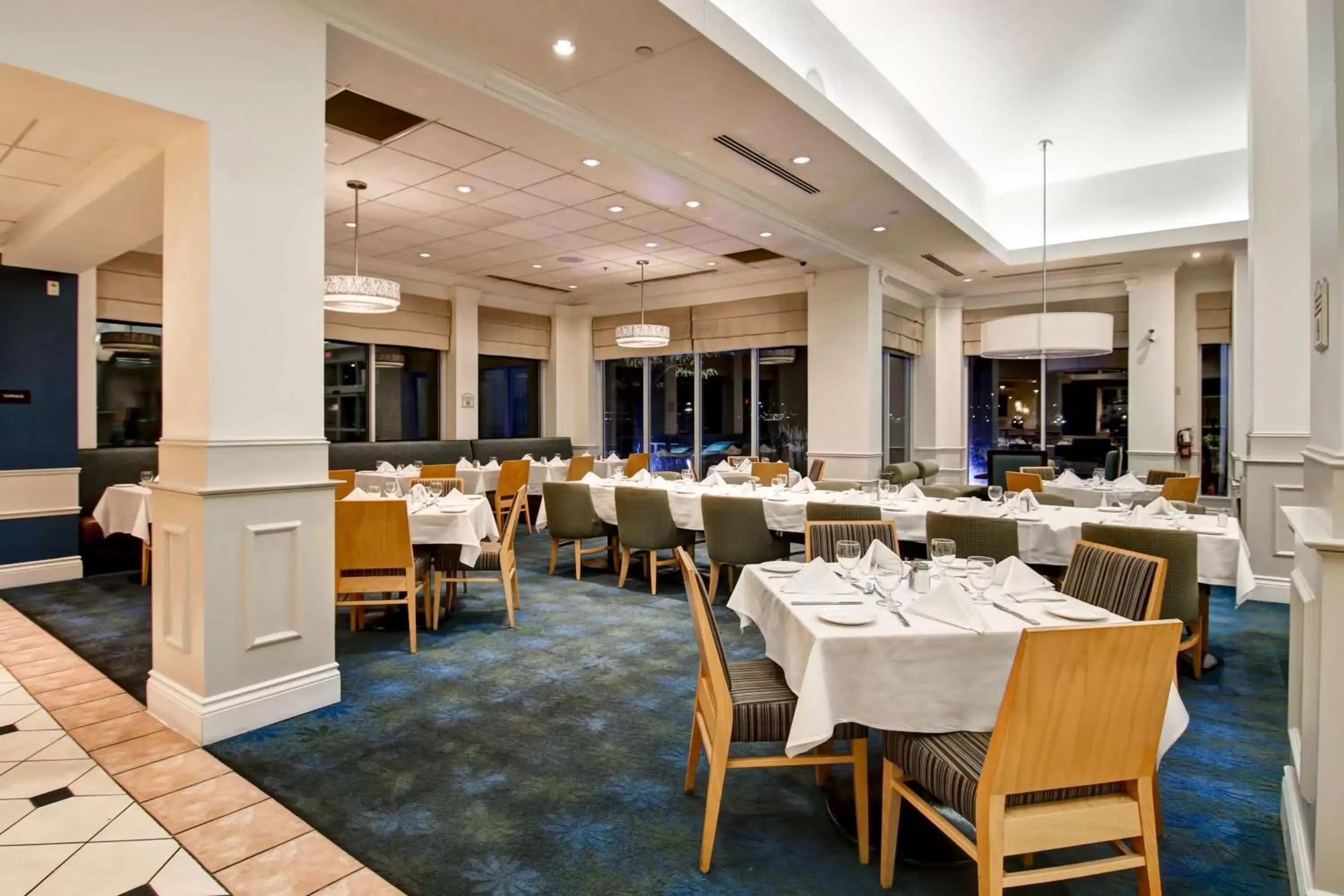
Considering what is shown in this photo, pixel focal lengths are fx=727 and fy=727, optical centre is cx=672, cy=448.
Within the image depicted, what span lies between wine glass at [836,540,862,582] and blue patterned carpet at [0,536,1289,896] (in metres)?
0.80

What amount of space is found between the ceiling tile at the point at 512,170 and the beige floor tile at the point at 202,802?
430 centimetres

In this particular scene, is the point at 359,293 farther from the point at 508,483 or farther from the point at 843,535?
the point at 843,535

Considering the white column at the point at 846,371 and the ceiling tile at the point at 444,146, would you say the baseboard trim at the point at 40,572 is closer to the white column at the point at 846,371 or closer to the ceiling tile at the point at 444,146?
the ceiling tile at the point at 444,146

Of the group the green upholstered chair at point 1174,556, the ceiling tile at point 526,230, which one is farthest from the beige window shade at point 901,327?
the green upholstered chair at point 1174,556

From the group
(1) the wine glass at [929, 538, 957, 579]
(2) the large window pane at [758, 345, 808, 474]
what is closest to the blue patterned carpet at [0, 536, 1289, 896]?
(1) the wine glass at [929, 538, 957, 579]

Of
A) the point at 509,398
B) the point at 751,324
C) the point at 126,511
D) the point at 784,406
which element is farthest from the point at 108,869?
the point at 509,398

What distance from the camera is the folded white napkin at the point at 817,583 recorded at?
2572 mm

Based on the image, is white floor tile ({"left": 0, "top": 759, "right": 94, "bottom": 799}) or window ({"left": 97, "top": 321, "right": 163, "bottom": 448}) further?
window ({"left": 97, "top": 321, "right": 163, "bottom": 448})

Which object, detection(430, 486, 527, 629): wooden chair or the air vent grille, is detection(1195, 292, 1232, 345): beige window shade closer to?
the air vent grille

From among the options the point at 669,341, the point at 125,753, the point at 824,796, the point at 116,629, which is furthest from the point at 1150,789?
the point at 669,341

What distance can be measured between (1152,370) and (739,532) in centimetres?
674

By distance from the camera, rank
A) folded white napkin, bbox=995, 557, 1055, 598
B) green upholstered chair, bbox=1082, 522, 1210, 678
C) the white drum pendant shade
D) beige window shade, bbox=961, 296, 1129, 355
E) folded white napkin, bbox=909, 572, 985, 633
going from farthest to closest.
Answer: beige window shade, bbox=961, 296, 1129, 355, the white drum pendant shade, green upholstered chair, bbox=1082, 522, 1210, 678, folded white napkin, bbox=995, 557, 1055, 598, folded white napkin, bbox=909, 572, 985, 633

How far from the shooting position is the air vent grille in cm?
523

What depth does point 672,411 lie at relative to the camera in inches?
455
